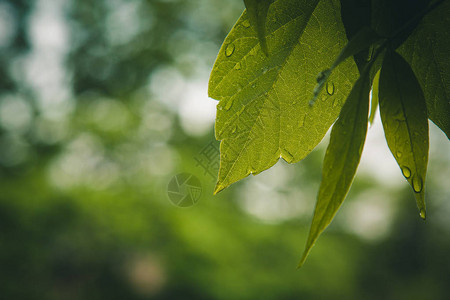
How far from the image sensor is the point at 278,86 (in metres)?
0.32

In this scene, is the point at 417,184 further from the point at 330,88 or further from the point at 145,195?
the point at 145,195

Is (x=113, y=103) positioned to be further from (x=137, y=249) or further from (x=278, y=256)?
(x=278, y=256)

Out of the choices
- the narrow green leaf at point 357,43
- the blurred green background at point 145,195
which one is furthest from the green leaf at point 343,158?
the blurred green background at point 145,195

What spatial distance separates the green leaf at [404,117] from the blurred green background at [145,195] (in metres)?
3.34

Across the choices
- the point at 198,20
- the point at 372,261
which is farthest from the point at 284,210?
the point at 198,20

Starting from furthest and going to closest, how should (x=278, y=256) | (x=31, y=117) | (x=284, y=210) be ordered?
(x=284, y=210), (x=31, y=117), (x=278, y=256)

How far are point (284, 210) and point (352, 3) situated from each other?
5.66 m

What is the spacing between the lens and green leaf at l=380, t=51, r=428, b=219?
28 cm

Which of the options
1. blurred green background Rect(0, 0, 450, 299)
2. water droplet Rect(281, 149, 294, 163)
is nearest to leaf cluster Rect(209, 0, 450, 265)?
water droplet Rect(281, 149, 294, 163)

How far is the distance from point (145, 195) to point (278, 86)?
389 cm

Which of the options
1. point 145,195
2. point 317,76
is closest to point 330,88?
point 317,76

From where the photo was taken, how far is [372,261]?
681cm

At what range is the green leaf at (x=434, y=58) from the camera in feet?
1.02

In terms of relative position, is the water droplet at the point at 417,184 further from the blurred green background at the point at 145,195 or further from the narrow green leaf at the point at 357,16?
the blurred green background at the point at 145,195
